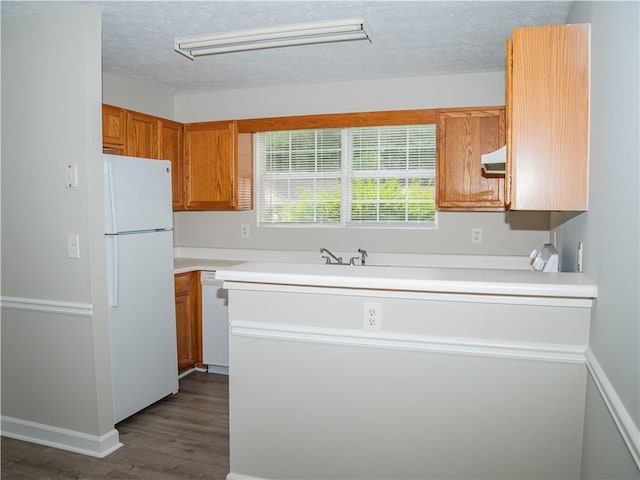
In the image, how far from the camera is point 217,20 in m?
2.74

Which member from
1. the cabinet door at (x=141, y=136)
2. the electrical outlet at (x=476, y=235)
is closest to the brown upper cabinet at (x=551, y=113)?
the electrical outlet at (x=476, y=235)

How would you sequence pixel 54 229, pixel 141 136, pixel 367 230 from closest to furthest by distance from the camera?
pixel 54 229, pixel 141 136, pixel 367 230

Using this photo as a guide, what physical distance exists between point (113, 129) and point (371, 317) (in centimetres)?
261

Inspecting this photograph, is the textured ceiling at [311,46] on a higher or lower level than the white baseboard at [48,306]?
higher

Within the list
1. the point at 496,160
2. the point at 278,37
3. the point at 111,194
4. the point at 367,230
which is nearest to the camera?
the point at 496,160

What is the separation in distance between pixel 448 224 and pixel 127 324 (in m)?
2.50

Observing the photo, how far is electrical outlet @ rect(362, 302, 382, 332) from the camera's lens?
2.04 m

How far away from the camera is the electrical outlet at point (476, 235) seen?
3.98 meters

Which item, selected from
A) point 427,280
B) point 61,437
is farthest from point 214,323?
point 427,280

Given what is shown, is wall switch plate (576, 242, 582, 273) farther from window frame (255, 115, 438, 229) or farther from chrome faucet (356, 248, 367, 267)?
chrome faucet (356, 248, 367, 267)

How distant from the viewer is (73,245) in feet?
8.95

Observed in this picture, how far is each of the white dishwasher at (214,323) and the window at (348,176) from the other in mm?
802

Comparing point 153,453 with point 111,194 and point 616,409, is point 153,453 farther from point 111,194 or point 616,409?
point 616,409

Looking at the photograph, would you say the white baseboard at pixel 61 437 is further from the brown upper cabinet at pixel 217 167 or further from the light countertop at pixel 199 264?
the brown upper cabinet at pixel 217 167
